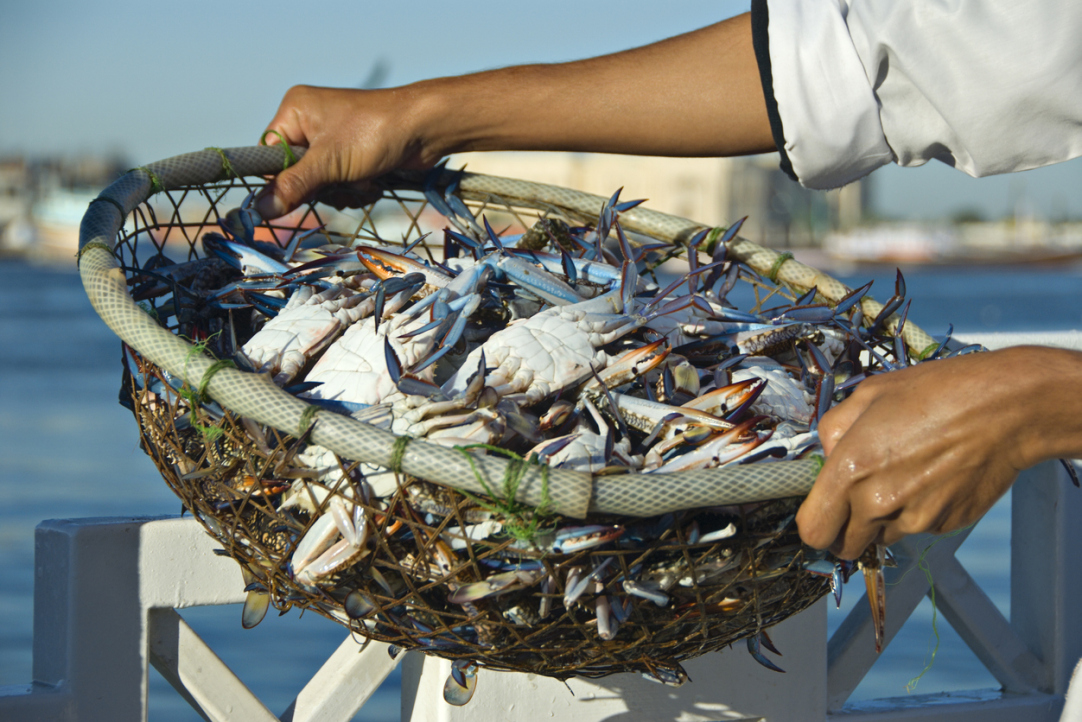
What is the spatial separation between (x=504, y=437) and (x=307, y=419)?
0.23m

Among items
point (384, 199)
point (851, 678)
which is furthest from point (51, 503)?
point (851, 678)

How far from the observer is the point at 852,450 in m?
1.00

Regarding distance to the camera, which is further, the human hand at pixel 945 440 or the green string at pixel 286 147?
the green string at pixel 286 147

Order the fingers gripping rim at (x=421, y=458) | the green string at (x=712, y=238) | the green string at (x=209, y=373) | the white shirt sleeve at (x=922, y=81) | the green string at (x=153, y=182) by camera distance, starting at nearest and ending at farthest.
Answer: the fingers gripping rim at (x=421, y=458) → the green string at (x=209, y=373) → the white shirt sleeve at (x=922, y=81) → the green string at (x=153, y=182) → the green string at (x=712, y=238)

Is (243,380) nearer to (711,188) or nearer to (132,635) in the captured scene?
(132,635)

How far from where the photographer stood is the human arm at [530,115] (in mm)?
1689

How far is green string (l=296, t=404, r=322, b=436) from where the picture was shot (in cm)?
103

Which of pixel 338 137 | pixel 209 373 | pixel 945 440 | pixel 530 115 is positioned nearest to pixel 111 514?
pixel 338 137

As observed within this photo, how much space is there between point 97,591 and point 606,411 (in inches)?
33.5

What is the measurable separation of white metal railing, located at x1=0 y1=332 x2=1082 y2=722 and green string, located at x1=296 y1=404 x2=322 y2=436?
63 cm

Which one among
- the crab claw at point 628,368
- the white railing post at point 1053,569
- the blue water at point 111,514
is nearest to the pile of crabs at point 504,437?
the crab claw at point 628,368

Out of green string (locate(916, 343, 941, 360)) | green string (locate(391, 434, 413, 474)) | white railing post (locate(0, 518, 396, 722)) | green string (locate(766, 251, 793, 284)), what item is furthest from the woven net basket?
green string (locate(766, 251, 793, 284))

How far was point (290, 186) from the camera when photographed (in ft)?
5.80

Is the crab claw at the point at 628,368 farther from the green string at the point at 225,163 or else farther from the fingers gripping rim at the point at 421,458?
the green string at the point at 225,163
